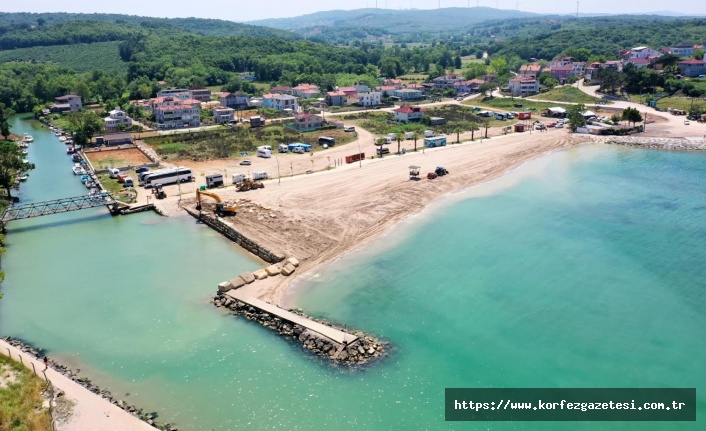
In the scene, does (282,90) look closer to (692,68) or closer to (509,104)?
(509,104)

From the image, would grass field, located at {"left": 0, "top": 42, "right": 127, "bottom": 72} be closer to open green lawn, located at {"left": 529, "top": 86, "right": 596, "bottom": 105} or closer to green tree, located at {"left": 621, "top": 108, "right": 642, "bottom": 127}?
open green lawn, located at {"left": 529, "top": 86, "right": 596, "bottom": 105}

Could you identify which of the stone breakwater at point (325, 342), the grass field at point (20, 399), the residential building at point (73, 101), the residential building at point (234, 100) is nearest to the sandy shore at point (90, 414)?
the grass field at point (20, 399)

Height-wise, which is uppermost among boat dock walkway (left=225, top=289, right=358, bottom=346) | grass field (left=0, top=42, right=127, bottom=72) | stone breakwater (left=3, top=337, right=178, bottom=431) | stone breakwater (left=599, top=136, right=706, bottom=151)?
grass field (left=0, top=42, right=127, bottom=72)

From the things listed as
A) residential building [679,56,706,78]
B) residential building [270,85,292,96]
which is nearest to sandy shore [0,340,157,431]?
residential building [270,85,292,96]

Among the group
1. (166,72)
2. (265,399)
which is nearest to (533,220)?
(265,399)

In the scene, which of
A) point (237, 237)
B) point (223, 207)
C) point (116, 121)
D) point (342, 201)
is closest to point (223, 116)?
point (116, 121)

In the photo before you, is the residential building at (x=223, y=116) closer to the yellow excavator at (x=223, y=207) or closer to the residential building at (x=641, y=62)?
the yellow excavator at (x=223, y=207)
